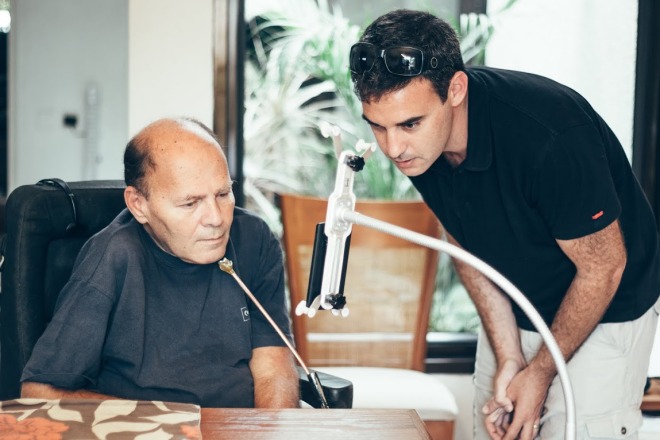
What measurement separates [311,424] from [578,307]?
2.02ft

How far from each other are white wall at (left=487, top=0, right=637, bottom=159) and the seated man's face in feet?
4.93

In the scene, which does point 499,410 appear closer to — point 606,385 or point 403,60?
point 606,385

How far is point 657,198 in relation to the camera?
297 cm

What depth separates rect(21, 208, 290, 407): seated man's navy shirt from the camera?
5.40ft

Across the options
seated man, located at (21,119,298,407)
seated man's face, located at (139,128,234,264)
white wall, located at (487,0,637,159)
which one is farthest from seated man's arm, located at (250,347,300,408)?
white wall, located at (487,0,637,159)

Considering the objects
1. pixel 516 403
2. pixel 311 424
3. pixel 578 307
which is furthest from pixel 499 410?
pixel 311 424

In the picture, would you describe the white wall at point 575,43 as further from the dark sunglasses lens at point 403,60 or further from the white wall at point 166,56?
the dark sunglasses lens at point 403,60

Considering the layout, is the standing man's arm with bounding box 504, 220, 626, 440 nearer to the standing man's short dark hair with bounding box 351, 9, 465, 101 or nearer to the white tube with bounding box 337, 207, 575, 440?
the standing man's short dark hair with bounding box 351, 9, 465, 101

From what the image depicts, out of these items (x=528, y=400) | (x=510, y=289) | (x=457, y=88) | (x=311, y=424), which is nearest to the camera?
(x=510, y=289)

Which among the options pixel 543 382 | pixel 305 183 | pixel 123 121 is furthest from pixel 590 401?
pixel 123 121

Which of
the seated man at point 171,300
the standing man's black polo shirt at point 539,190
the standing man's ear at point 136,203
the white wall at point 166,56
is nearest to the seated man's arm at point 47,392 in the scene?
the seated man at point 171,300

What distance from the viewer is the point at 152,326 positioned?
1771mm

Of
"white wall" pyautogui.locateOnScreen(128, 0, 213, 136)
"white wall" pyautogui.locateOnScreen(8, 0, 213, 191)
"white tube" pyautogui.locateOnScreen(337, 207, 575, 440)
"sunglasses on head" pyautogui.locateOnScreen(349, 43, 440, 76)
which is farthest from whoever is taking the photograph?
"white wall" pyautogui.locateOnScreen(8, 0, 213, 191)

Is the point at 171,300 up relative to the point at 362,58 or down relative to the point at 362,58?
down
